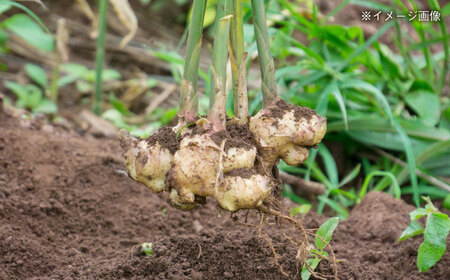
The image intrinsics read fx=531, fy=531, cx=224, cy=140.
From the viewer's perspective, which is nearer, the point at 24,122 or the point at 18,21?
the point at 24,122

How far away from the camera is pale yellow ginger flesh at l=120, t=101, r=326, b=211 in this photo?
97 centimetres

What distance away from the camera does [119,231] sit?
1.42 meters

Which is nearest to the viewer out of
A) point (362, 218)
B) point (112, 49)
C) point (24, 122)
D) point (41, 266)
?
point (41, 266)

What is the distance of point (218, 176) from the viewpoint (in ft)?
3.13

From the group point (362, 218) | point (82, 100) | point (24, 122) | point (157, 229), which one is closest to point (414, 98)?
point (362, 218)

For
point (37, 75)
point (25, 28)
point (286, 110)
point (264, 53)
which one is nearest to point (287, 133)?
point (286, 110)

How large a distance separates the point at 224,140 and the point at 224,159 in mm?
41

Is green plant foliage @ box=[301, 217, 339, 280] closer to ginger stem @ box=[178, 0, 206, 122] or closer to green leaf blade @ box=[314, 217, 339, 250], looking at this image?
green leaf blade @ box=[314, 217, 339, 250]

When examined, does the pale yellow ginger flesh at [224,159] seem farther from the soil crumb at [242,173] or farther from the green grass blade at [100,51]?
the green grass blade at [100,51]

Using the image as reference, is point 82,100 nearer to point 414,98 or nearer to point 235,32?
point 414,98

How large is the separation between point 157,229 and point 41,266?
33 centimetres

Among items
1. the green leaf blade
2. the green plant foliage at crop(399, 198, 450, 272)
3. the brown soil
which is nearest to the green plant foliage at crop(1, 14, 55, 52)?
the brown soil

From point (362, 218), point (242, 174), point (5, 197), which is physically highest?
point (242, 174)

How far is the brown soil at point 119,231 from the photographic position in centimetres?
116
